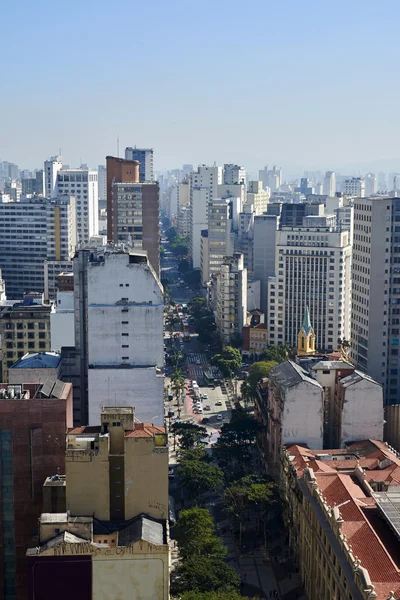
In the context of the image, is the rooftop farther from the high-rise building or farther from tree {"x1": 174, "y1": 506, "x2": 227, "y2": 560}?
the high-rise building

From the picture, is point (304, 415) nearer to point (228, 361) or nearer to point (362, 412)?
point (362, 412)

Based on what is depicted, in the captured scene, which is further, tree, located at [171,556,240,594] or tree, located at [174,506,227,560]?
tree, located at [174,506,227,560]

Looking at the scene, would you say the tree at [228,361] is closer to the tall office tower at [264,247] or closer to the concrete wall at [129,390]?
the tall office tower at [264,247]

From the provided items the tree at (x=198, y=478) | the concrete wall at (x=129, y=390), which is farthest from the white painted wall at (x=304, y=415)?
the concrete wall at (x=129, y=390)

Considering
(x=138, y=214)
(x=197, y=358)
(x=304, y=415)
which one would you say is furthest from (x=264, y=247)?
(x=304, y=415)

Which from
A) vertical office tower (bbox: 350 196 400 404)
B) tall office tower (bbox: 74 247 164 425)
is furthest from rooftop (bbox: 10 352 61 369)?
vertical office tower (bbox: 350 196 400 404)

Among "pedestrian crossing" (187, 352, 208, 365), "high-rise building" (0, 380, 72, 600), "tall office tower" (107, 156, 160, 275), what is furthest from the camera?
"pedestrian crossing" (187, 352, 208, 365)

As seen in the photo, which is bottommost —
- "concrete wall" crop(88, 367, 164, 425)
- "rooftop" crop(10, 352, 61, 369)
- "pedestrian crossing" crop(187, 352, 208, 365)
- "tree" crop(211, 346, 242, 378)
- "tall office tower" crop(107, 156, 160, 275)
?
"pedestrian crossing" crop(187, 352, 208, 365)

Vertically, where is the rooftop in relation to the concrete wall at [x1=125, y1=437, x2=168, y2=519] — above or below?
above
